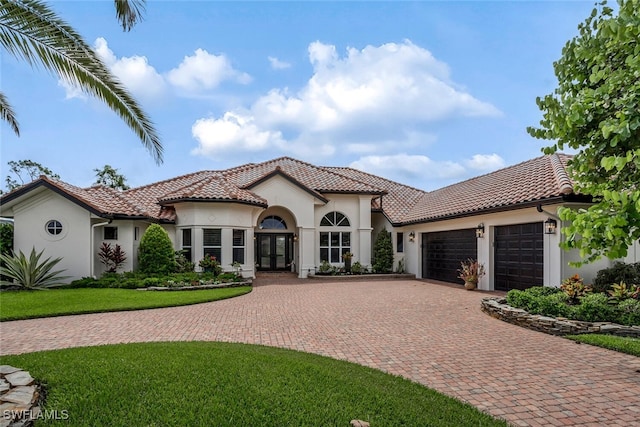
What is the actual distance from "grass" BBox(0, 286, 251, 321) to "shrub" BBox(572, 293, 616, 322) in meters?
10.5

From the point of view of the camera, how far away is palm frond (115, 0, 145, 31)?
656cm

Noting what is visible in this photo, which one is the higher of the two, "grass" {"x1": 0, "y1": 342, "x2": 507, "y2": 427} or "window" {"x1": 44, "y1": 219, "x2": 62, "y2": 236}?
"window" {"x1": 44, "y1": 219, "x2": 62, "y2": 236}

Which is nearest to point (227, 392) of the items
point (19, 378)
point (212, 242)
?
point (19, 378)

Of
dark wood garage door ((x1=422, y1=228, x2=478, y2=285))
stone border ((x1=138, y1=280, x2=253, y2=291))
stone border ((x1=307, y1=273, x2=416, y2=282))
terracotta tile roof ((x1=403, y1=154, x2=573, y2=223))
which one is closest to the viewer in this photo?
terracotta tile roof ((x1=403, y1=154, x2=573, y2=223))

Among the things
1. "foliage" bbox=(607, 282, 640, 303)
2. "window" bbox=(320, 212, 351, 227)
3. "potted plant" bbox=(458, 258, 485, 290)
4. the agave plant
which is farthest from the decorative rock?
"window" bbox=(320, 212, 351, 227)

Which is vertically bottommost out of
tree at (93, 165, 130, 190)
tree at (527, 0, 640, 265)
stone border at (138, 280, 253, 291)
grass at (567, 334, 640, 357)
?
stone border at (138, 280, 253, 291)

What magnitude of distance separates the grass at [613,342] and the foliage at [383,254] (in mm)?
13852

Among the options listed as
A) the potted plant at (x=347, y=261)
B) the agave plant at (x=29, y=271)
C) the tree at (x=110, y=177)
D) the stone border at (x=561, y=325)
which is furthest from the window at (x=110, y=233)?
the tree at (x=110, y=177)

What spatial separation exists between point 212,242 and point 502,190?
1350 centimetres

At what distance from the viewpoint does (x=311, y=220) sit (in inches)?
842

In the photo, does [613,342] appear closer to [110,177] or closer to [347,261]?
[347,261]

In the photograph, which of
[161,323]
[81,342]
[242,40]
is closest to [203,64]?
[242,40]

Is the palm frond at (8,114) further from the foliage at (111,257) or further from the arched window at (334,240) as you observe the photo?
the arched window at (334,240)

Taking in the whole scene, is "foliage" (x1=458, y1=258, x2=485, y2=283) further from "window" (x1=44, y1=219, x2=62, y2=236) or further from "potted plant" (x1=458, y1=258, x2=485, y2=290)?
"window" (x1=44, y1=219, x2=62, y2=236)
